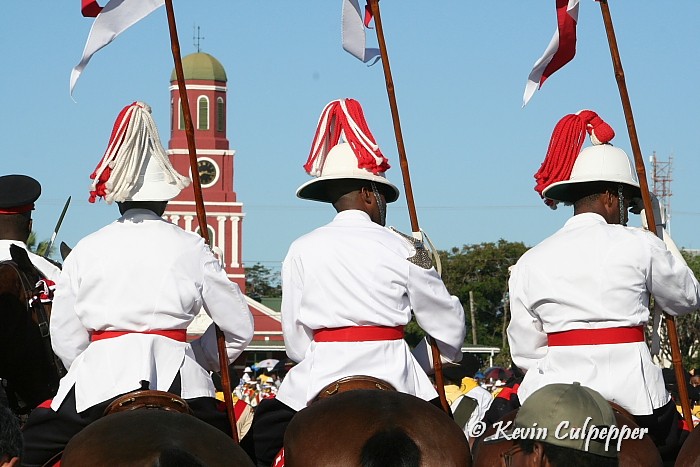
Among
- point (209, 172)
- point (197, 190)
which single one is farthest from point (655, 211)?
point (209, 172)

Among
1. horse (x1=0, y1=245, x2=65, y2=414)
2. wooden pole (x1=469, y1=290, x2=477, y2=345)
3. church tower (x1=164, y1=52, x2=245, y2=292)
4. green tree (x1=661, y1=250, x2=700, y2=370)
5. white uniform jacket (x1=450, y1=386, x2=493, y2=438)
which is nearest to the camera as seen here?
horse (x1=0, y1=245, x2=65, y2=414)

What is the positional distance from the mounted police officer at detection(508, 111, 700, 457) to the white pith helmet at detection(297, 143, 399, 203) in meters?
0.92

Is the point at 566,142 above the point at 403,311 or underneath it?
above

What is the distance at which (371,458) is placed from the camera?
255 inches

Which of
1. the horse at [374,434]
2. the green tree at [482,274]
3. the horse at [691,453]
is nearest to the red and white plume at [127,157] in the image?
the horse at [374,434]

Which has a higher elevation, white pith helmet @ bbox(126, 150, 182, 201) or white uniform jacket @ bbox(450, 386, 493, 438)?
white pith helmet @ bbox(126, 150, 182, 201)

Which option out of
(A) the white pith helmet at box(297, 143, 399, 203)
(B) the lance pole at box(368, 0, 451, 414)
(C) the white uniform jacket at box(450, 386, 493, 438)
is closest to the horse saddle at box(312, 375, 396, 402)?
(B) the lance pole at box(368, 0, 451, 414)

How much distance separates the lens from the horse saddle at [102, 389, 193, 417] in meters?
7.39

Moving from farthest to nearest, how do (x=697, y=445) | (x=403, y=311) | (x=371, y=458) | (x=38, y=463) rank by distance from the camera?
1. (x=403, y=311)
2. (x=38, y=463)
3. (x=697, y=445)
4. (x=371, y=458)

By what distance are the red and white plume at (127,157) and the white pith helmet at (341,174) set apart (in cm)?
77

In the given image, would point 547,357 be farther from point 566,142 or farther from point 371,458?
point 371,458

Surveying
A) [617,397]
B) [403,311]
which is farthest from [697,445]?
[403,311]

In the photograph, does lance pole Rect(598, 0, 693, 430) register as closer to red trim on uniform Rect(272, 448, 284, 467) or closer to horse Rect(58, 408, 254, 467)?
red trim on uniform Rect(272, 448, 284, 467)

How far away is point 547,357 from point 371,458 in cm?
244
